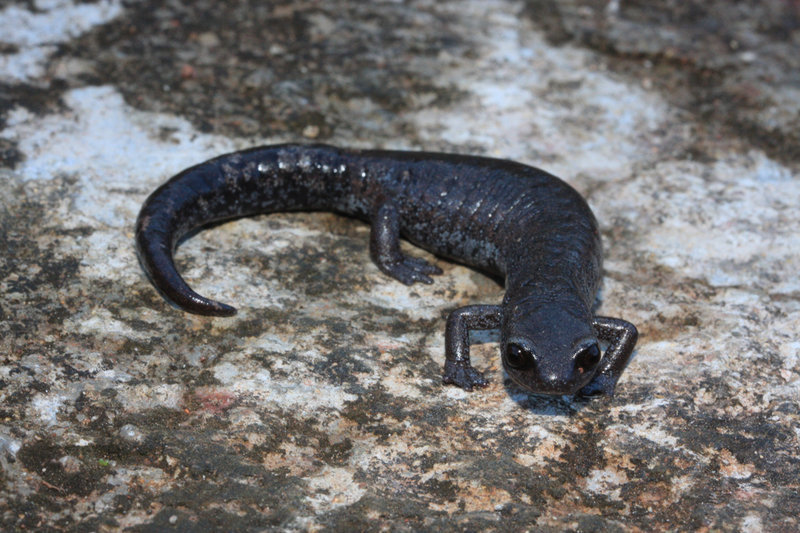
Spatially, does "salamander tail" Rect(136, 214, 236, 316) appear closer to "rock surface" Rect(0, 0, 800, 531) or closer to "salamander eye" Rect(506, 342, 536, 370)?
"rock surface" Rect(0, 0, 800, 531)

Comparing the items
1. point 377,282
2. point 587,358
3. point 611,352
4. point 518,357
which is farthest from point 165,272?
point 611,352

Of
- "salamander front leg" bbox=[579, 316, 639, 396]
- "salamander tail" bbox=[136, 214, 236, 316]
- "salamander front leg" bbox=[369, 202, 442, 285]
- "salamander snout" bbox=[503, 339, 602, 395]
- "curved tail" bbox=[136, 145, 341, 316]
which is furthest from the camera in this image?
"salamander front leg" bbox=[369, 202, 442, 285]

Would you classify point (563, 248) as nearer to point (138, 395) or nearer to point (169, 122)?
point (138, 395)

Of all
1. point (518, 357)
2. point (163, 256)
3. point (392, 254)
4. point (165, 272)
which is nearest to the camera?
point (518, 357)

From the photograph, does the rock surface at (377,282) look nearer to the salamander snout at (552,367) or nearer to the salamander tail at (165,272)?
the salamander tail at (165,272)

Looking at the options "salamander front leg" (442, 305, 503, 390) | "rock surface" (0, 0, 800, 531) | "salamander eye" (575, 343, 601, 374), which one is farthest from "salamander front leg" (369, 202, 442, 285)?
"salamander eye" (575, 343, 601, 374)

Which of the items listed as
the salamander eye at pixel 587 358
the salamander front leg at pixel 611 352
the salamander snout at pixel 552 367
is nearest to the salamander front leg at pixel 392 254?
the salamander front leg at pixel 611 352

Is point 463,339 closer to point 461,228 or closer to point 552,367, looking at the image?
point 552,367

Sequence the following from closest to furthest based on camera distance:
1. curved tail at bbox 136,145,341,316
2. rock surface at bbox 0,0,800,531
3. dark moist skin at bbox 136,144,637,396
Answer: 1. rock surface at bbox 0,0,800,531
2. dark moist skin at bbox 136,144,637,396
3. curved tail at bbox 136,145,341,316
